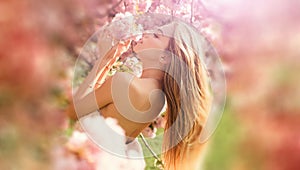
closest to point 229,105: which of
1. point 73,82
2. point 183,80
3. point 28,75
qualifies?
point 183,80

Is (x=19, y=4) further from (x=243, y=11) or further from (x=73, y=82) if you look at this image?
(x=243, y=11)

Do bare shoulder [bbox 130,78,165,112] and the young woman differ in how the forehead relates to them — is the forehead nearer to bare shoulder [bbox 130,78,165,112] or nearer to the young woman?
the young woman

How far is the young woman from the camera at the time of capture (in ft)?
3.94

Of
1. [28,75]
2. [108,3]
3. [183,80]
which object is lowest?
[183,80]

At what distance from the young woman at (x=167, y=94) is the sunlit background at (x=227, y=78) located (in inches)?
1.8

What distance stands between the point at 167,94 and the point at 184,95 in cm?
4

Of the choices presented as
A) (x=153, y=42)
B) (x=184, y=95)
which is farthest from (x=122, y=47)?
(x=184, y=95)

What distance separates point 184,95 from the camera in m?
1.23

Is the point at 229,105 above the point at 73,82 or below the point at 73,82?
below

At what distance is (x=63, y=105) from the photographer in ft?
3.84

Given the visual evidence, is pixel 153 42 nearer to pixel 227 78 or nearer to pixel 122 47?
pixel 122 47

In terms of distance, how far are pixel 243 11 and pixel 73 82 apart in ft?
1.45

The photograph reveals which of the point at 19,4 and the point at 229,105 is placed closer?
the point at 19,4

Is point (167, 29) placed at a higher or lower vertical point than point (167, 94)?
higher
